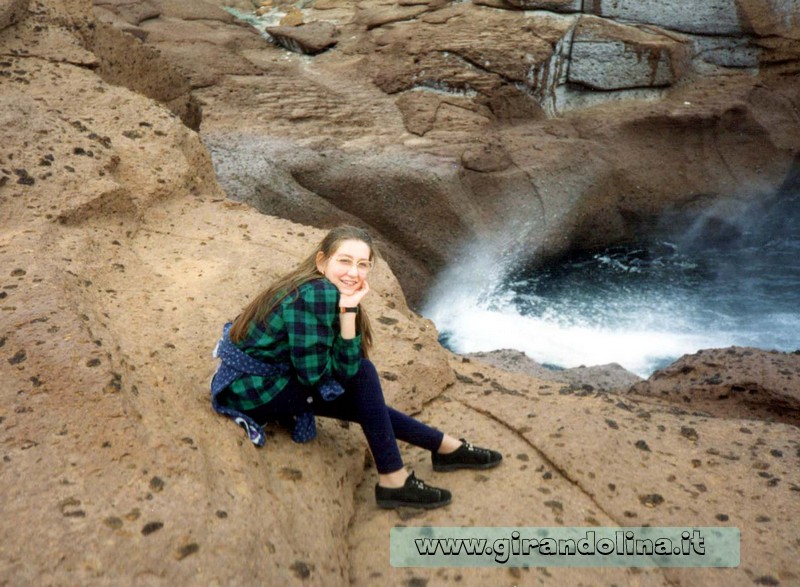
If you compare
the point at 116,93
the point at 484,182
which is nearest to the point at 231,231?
the point at 116,93

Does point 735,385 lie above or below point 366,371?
below

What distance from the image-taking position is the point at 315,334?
192 cm

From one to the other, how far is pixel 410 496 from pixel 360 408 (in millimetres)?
289

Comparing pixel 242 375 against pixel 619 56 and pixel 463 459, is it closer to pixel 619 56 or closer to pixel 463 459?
pixel 463 459

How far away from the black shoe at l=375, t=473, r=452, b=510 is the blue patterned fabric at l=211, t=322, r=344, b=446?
31cm

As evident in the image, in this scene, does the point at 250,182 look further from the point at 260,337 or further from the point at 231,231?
the point at 260,337

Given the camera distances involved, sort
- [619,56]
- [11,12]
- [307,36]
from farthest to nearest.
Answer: [307,36], [619,56], [11,12]

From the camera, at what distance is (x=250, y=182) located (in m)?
5.99

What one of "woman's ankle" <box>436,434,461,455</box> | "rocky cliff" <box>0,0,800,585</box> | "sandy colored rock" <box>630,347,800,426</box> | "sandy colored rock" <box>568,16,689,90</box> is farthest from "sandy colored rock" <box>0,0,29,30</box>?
"sandy colored rock" <box>568,16,689,90</box>

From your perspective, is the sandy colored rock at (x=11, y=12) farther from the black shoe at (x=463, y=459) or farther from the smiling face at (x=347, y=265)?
the black shoe at (x=463, y=459)

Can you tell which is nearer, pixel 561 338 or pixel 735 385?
pixel 735 385

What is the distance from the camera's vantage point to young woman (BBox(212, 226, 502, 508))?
1928mm

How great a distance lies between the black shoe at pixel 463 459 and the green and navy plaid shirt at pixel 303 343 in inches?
18.3

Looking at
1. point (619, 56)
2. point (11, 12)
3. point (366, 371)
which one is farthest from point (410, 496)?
point (619, 56)
